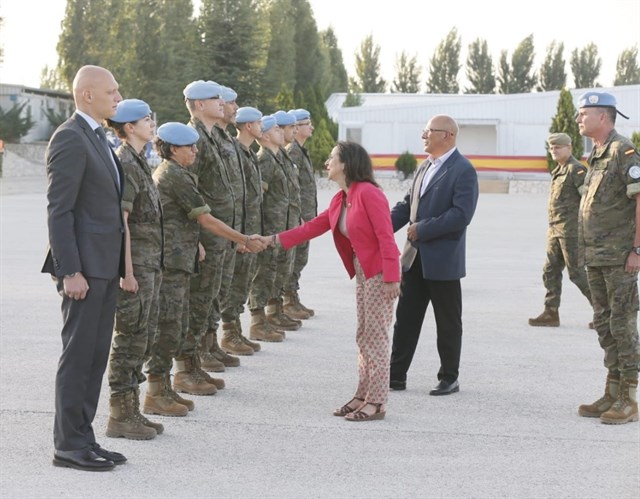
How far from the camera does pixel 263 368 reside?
9438 mm

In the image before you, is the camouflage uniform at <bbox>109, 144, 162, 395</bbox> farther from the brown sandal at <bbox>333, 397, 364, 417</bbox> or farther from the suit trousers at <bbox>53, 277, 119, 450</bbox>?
the brown sandal at <bbox>333, 397, 364, 417</bbox>

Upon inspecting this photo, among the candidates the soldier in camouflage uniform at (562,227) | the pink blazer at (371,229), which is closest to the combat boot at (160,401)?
the pink blazer at (371,229)

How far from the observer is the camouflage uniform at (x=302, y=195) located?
12344 mm

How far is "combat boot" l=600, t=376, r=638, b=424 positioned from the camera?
759 centimetres

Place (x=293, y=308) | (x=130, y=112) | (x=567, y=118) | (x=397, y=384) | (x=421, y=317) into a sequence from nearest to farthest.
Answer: (x=130, y=112) → (x=397, y=384) → (x=421, y=317) → (x=293, y=308) → (x=567, y=118)

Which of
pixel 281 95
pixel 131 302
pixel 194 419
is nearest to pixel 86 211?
pixel 131 302

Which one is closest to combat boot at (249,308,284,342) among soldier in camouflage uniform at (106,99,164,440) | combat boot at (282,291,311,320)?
combat boot at (282,291,311,320)

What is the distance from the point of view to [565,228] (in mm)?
11867

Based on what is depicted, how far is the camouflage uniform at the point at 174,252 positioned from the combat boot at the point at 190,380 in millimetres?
698

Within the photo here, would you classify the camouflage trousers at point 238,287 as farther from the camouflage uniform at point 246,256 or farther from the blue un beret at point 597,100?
the blue un beret at point 597,100

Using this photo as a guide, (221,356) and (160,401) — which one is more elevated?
(160,401)

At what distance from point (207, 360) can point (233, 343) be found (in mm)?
797

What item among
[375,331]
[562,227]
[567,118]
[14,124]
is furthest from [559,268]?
[14,124]

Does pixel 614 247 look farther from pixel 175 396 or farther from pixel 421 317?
pixel 175 396
